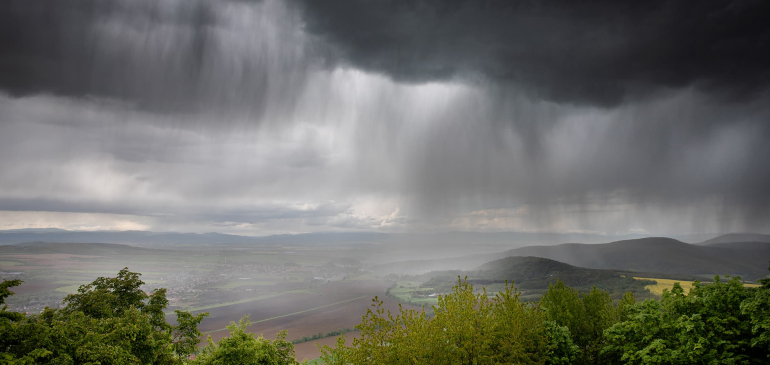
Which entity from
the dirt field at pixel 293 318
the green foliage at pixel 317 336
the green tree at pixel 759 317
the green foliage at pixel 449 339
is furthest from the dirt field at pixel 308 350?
the green tree at pixel 759 317

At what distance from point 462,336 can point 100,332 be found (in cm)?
2396

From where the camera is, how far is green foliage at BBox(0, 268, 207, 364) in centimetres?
1698

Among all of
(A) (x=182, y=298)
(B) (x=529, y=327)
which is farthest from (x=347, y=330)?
(B) (x=529, y=327)

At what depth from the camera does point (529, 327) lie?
22516 mm

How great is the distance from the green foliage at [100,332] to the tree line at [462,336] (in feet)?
0.23

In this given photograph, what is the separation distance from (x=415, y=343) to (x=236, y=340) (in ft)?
47.3

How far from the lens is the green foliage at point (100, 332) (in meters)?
17.0

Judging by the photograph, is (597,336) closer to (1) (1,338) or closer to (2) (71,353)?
(2) (71,353)

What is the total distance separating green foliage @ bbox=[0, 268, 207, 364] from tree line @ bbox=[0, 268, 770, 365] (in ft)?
0.23

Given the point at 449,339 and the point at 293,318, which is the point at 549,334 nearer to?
the point at 449,339

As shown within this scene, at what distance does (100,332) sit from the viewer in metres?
22.5

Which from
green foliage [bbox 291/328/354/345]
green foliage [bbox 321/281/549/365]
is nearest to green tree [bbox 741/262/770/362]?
green foliage [bbox 321/281/549/365]

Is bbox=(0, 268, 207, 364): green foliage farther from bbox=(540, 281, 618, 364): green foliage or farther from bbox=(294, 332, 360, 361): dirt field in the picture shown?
bbox=(294, 332, 360, 361): dirt field

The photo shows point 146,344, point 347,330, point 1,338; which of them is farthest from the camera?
point 347,330
